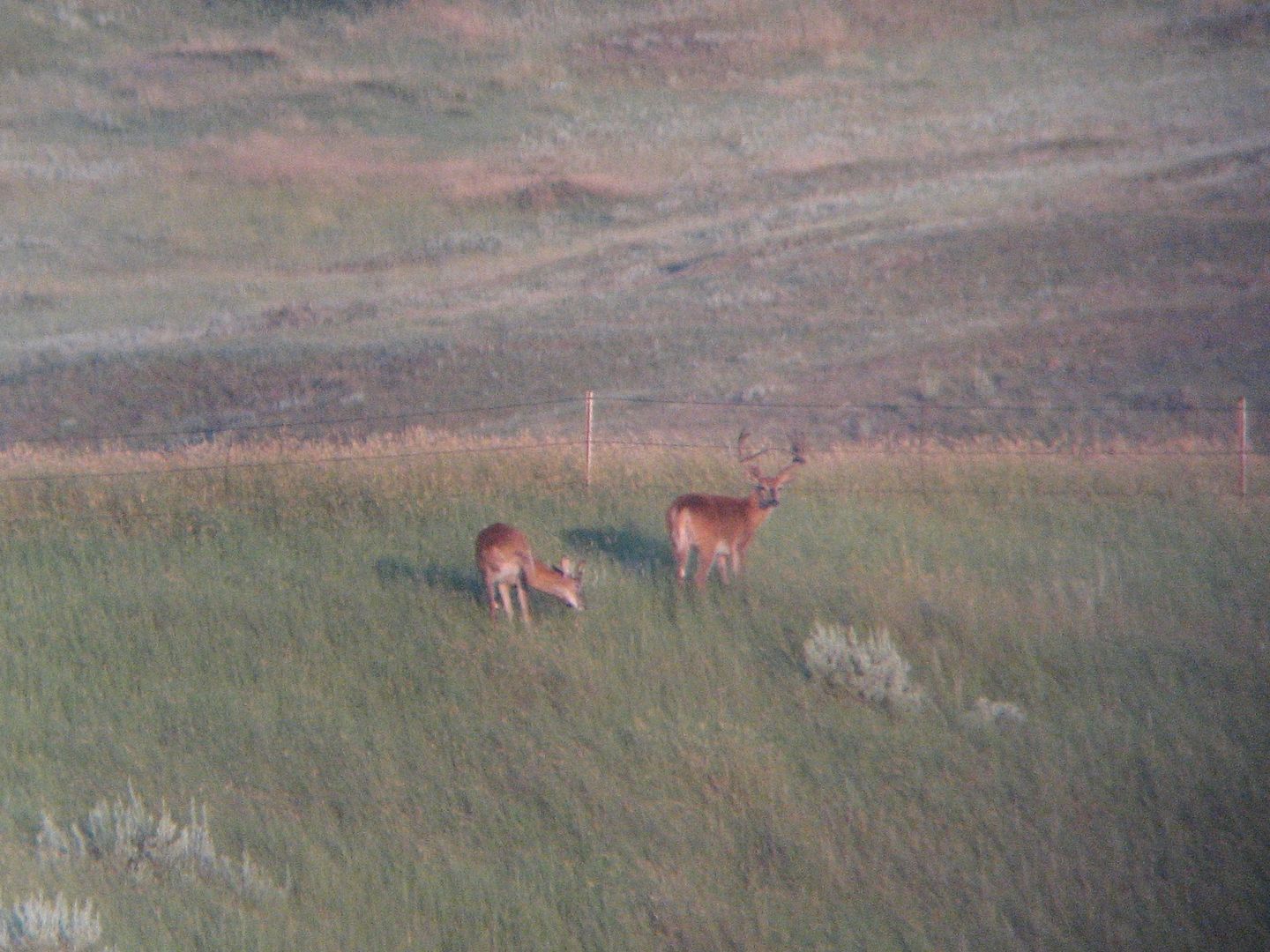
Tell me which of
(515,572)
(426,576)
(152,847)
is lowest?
(152,847)

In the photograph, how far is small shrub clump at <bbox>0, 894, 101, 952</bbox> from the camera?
645 centimetres

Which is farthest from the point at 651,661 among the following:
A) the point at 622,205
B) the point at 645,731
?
the point at 622,205

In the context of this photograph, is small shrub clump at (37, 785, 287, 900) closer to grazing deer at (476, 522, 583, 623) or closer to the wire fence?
grazing deer at (476, 522, 583, 623)

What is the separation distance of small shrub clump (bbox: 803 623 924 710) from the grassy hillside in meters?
19.1

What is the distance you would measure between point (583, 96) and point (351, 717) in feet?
194

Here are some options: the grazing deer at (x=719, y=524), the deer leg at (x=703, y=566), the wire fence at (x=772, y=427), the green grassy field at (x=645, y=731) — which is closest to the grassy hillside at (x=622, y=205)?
the wire fence at (x=772, y=427)

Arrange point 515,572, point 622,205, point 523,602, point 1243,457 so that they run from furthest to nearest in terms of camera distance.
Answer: point 622,205 < point 1243,457 < point 523,602 < point 515,572

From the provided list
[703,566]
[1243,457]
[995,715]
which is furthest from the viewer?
[1243,457]

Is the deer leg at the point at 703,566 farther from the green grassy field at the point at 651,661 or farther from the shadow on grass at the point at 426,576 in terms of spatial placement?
the shadow on grass at the point at 426,576

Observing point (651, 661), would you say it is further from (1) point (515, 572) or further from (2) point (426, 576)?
(2) point (426, 576)

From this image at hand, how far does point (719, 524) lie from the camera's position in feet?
35.8

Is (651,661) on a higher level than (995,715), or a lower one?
higher

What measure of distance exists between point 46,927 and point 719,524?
5835 mm

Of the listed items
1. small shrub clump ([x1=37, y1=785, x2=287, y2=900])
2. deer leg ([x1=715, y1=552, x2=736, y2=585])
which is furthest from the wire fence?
small shrub clump ([x1=37, y1=785, x2=287, y2=900])
